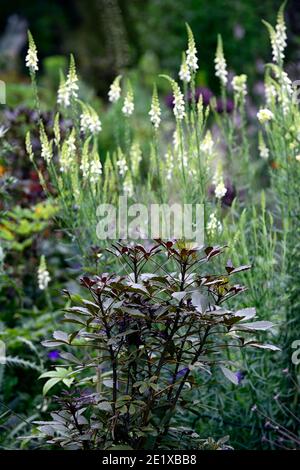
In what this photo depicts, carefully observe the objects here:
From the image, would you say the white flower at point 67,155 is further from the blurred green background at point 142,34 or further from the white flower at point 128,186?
the blurred green background at point 142,34

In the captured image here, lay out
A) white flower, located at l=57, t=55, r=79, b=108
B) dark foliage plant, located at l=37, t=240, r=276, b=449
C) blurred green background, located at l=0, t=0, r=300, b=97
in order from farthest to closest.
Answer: blurred green background, located at l=0, t=0, r=300, b=97 < white flower, located at l=57, t=55, r=79, b=108 < dark foliage plant, located at l=37, t=240, r=276, b=449

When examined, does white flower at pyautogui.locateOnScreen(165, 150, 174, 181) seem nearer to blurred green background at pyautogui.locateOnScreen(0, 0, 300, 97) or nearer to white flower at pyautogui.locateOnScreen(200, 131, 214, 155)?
white flower at pyautogui.locateOnScreen(200, 131, 214, 155)

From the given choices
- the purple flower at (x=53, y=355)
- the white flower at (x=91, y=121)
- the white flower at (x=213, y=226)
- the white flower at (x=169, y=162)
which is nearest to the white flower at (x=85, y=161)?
the white flower at (x=91, y=121)

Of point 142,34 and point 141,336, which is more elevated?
point 142,34

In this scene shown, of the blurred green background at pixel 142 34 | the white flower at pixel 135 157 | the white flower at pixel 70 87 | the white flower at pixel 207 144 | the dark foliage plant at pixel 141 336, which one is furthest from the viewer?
the blurred green background at pixel 142 34

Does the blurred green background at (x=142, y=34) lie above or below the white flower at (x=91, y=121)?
above

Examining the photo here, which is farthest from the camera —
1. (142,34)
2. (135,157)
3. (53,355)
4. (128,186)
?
(142,34)

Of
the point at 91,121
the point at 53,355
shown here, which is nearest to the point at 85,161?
the point at 91,121

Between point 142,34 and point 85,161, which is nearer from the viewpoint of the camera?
point 85,161

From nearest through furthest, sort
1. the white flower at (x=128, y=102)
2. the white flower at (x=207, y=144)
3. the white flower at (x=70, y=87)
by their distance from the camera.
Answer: the white flower at (x=70, y=87), the white flower at (x=128, y=102), the white flower at (x=207, y=144)

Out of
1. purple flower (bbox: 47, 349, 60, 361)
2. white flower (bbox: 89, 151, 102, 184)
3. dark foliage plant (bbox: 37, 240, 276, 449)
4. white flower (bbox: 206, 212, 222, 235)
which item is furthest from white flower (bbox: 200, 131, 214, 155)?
purple flower (bbox: 47, 349, 60, 361)

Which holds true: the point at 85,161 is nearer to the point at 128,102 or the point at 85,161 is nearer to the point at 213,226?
the point at 128,102

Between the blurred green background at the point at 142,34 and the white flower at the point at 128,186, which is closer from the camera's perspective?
the white flower at the point at 128,186
